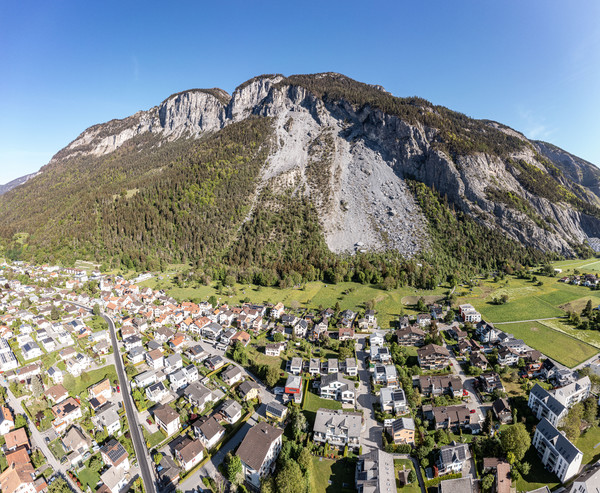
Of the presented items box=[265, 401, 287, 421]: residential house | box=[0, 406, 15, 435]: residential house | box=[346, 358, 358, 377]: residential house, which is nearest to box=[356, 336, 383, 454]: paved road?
box=[346, 358, 358, 377]: residential house

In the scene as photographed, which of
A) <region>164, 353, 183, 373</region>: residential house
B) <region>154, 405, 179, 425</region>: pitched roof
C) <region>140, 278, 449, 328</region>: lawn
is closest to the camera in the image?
<region>154, 405, 179, 425</region>: pitched roof

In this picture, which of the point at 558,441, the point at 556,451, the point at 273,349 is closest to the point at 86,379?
the point at 273,349

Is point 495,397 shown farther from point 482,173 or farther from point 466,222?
point 482,173

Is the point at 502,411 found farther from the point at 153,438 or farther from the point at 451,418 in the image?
the point at 153,438

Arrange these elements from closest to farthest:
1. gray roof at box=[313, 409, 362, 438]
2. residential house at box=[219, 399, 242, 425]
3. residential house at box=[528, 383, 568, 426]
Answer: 1. gray roof at box=[313, 409, 362, 438]
2. residential house at box=[528, 383, 568, 426]
3. residential house at box=[219, 399, 242, 425]

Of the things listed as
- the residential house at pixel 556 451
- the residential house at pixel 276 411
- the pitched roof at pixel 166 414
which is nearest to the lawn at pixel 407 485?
the residential house at pixel 276 411

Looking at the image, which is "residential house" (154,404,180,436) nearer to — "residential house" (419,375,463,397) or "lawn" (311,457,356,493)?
"lawn" (311,457,356,493)

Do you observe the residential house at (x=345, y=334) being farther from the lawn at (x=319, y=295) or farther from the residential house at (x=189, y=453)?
the residential house at (x=189, y=453)
